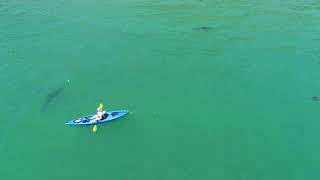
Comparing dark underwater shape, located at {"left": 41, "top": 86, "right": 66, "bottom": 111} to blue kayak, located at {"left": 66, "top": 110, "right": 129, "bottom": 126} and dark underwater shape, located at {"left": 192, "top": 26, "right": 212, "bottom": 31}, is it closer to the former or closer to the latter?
blue kayak, located at {"left": 66, "top": 110, "right": 129, "bottom": 126}

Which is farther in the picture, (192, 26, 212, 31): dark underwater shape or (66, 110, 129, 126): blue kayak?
(192, 26, 212, 31): dark underwater shape

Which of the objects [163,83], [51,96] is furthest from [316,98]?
[51,96]

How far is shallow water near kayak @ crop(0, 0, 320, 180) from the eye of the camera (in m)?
16.8

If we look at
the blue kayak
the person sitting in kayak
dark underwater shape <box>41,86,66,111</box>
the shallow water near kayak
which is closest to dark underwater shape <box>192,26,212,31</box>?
the shallow water near kayak

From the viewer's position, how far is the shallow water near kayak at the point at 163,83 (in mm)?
16791

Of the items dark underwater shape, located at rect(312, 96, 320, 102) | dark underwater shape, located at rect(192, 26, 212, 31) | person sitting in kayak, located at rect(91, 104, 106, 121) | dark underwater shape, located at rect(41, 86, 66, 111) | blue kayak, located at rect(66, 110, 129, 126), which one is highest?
dark underwater shape, located at rect(192, 26, 212, 31)

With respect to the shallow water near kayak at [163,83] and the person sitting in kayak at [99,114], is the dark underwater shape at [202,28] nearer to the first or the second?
the shallow water near kayak at [163,83]

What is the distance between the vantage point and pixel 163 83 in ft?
67.1

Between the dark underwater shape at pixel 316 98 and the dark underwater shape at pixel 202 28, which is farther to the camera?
the dark underwater shape at pixel 202 28

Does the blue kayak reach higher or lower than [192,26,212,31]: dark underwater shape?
lower

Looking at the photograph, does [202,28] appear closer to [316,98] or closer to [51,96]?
[316,98]

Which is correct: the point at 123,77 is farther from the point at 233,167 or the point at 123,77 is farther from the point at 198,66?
the point at 233,167

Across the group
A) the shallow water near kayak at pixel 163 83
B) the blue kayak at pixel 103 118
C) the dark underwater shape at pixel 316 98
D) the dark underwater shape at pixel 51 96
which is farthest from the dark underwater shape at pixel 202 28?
the dark underwater shape at pixel 51 96

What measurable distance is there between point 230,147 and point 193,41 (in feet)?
26.1
